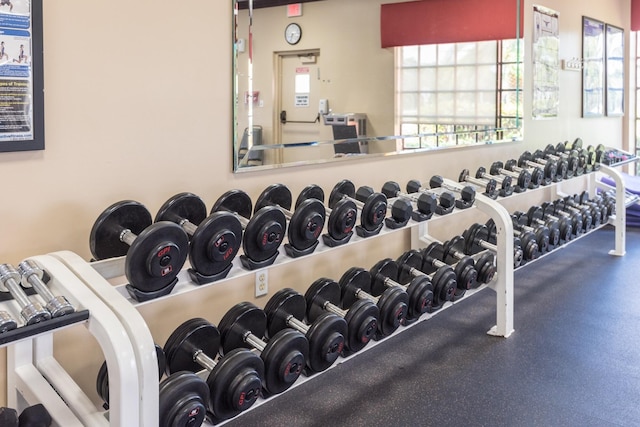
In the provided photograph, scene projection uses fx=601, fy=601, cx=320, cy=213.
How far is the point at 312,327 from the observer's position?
202cm

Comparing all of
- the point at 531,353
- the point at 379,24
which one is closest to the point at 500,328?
the point at 531,353

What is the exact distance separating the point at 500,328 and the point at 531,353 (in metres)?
0.24

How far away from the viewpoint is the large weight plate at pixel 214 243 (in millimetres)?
1650

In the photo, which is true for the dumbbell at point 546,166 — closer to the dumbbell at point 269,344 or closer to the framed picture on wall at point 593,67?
the framed picture on wall at point 593,67

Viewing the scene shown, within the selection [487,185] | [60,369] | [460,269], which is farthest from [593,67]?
[60,369]

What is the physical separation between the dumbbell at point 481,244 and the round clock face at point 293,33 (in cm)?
140

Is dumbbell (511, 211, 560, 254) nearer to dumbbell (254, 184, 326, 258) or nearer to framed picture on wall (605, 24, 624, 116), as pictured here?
dumbbell (254, 184, 326, 258)

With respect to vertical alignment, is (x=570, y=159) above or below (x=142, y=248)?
above

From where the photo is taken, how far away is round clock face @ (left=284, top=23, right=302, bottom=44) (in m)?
2.53

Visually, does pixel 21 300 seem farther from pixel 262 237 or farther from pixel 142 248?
pixel 262 237

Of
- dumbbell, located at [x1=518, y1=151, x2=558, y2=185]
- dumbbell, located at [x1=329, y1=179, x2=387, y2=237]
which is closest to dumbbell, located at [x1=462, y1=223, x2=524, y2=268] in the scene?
dumbbell, located at [x1=518, y1=151, x2=558, y2=185]

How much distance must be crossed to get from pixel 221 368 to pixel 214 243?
1.16 feet

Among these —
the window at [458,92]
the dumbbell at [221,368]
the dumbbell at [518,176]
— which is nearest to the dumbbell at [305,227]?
the dumbbell at [221,368]

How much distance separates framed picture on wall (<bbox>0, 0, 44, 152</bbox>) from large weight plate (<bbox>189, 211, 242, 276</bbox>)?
53 cm
